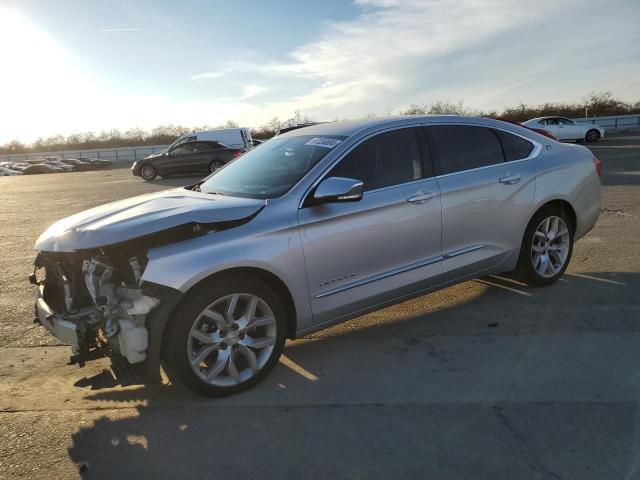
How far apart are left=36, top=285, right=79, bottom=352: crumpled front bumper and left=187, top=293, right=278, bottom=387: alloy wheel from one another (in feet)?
2.45

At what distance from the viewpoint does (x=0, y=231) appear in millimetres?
9992

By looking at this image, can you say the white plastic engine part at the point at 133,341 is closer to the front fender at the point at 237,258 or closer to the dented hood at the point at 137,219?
the front fender at the point at 237,258

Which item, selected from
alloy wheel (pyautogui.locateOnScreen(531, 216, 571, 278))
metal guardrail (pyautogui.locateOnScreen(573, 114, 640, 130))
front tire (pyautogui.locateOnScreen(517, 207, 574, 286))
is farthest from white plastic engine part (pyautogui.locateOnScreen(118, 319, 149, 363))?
metal guardrail (pyautogui.locateOnScreen(573, 114, 640, 130))

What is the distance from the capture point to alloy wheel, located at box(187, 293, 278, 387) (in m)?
3.30

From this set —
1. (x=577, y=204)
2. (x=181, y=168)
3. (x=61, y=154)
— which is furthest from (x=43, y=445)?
(x=61, y=154)

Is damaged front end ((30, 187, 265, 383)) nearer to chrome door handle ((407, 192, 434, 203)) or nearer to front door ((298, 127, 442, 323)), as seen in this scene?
front door ((298, 127, 442, 323))

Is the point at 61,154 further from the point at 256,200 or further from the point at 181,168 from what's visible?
the point at 256,200

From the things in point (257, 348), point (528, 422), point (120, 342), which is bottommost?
point (528, 422)

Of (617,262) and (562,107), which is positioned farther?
(562,107)

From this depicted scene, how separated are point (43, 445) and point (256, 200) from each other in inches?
77.6

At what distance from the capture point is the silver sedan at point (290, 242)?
3.21m

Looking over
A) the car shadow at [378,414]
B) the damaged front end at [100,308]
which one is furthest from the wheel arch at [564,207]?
the damaged front end at [100,308]

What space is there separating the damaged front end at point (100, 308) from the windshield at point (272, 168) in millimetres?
1109

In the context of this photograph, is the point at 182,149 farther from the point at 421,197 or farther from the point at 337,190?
the point at 337,190
